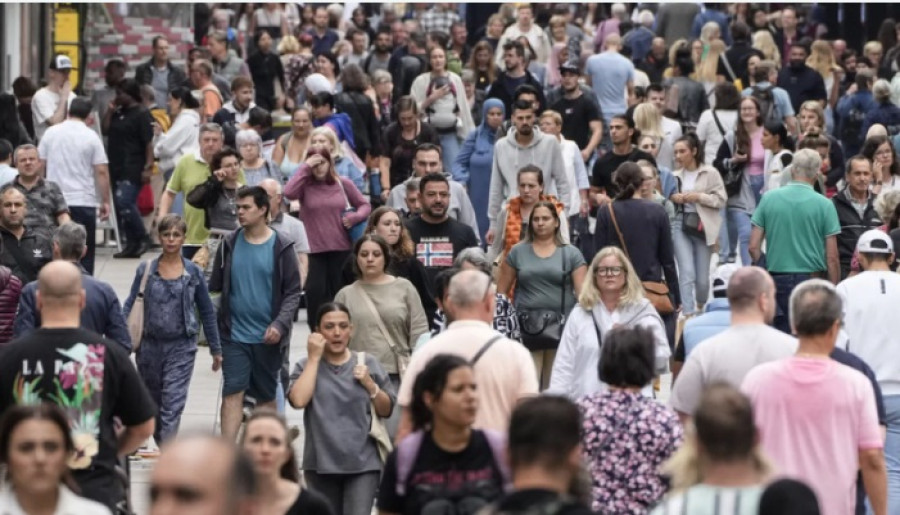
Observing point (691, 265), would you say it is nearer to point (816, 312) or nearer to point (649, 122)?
point (649, 122)

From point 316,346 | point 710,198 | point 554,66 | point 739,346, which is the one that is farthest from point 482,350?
point 554,66

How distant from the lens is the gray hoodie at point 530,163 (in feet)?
51.1

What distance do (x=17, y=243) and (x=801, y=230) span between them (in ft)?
15.8

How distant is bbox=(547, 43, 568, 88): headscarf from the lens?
24547 mm

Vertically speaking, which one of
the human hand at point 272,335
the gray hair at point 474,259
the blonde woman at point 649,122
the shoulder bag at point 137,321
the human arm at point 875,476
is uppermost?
the blonde woman at point 649,122

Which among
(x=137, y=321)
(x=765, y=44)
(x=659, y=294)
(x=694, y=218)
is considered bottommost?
(x=137, y=321)

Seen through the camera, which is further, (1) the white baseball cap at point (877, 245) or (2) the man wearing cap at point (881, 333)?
(1) the white baseball cap at point (877, 245)

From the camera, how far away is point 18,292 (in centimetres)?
1173

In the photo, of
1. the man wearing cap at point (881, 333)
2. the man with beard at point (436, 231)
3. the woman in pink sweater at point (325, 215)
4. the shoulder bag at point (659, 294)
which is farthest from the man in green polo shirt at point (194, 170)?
the man wearing cap at point (881, 333)

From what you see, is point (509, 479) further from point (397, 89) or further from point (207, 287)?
point (397, 89)

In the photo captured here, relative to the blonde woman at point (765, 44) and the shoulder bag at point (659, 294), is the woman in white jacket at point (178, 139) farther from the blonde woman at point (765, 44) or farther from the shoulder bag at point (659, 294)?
the blonde woman at point (765, 44)

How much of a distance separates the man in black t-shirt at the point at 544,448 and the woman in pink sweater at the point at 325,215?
8904mm

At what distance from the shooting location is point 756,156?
58.9ft

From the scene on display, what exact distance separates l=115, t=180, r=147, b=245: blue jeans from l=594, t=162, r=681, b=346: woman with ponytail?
8.40 meters
